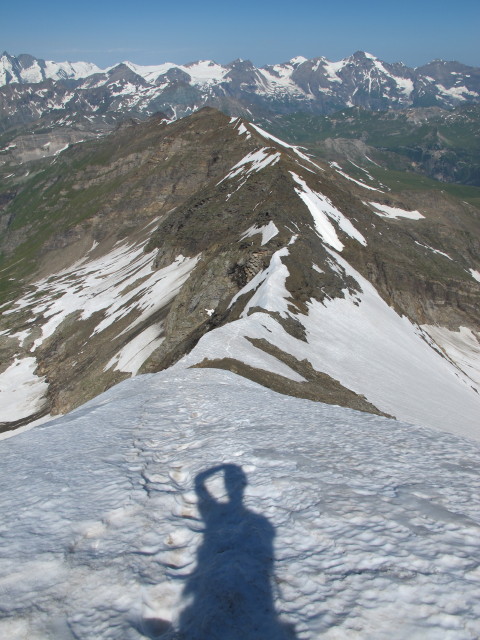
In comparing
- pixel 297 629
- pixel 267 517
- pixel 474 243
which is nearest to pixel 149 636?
pixel 297 629

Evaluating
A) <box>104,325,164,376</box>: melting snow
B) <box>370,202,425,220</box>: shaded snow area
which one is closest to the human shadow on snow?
<box>104,325,164,376</box>: melting snow

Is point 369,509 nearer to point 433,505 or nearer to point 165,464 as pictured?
point 433,505

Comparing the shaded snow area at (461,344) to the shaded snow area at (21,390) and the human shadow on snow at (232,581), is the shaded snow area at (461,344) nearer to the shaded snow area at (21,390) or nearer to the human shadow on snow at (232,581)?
the shaded snow area at (21,390)

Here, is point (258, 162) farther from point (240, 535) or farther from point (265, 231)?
point (240, 535)

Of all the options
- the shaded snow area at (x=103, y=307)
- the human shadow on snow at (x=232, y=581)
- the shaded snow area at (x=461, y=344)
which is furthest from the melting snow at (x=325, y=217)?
the human shadow on snow at (x=232, y=581)

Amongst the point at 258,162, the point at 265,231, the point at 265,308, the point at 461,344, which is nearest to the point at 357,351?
the point at 265,308

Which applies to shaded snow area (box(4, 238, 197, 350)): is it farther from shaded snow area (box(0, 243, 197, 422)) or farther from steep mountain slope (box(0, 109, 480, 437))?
steep mountain slope (box(0, 109, 480, 437))
